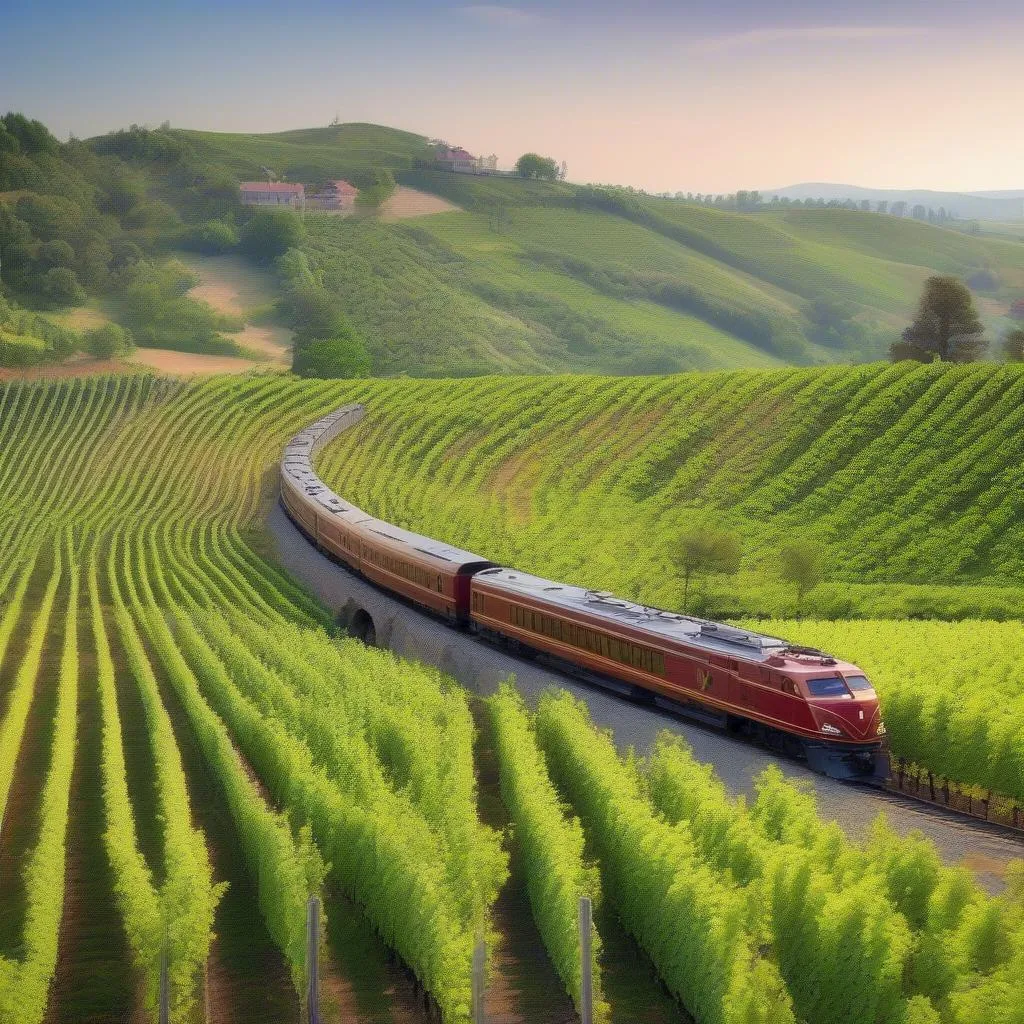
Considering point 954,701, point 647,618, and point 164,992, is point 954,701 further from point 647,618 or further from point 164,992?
point 164,992

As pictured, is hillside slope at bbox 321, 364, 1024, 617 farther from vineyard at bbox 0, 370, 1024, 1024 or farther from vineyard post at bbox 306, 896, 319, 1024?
vineyard post at bbox 306, 896, 319, 1024

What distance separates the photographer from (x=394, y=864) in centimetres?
2077

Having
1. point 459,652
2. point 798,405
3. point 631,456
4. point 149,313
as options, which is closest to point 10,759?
point 459,652

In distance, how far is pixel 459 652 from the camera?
43.9 m

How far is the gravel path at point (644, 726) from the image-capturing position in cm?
2517

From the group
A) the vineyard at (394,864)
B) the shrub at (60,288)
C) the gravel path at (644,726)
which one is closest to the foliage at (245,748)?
the vineyard at (394,864)

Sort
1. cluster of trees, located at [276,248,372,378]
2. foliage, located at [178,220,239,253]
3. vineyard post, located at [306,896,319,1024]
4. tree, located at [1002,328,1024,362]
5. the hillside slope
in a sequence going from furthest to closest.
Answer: foliage, located at [178,220,239,253] < cluster of trees, located at [276,248,372,378] < tree, located at [1002,328,1024,362] < the hillside slope < vineyard post, located at [306,896,319,1024]

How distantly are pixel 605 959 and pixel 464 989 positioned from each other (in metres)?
4.25

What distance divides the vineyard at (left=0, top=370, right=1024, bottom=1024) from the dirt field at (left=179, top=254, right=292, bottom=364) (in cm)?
11497

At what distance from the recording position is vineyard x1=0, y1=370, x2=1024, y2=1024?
17.8m

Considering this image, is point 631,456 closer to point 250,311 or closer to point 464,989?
point 464,989

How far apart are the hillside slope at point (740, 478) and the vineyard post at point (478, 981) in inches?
1634

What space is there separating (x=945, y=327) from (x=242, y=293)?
11289cm

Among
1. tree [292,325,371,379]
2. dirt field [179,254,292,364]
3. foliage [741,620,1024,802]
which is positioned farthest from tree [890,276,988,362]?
dirt field [179,254,292,364]
